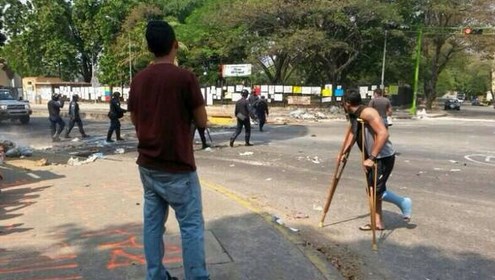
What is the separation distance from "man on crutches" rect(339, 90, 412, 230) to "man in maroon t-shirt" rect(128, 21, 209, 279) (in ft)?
8.30

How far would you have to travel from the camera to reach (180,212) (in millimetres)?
3668

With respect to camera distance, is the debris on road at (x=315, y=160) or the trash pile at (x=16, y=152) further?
the trash pile at (x=16, y=152)

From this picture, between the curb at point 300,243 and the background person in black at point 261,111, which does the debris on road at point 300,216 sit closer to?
the curb at point 300,243

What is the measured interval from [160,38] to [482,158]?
40.0 ft

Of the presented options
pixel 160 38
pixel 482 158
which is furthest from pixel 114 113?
pixel 160 38

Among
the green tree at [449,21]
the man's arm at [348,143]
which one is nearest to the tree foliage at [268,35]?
the green tree at [449,21]

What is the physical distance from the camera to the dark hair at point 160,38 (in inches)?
142

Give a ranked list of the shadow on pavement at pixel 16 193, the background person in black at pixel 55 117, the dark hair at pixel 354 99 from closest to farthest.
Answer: the dark hair at pixel 354 99, the shadow on pavement at pixel 16 193, the background person in black at pixel 55 117

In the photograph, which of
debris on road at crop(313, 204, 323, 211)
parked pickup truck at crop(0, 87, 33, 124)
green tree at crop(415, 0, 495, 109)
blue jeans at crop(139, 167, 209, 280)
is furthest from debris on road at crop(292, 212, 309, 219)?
green tree at crop(415, 0, 495, 109)

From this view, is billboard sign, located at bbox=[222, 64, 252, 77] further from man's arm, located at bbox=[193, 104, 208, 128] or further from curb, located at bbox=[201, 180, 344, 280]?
man's arm, located at bbox=[193, 104, 208, 128]

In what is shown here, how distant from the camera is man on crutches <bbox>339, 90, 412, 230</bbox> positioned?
5633 millimetres

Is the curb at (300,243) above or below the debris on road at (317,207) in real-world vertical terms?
above

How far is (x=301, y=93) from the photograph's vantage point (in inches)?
1559

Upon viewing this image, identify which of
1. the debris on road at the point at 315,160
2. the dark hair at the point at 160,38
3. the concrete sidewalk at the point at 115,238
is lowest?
the debris on road at the point at 315,160
